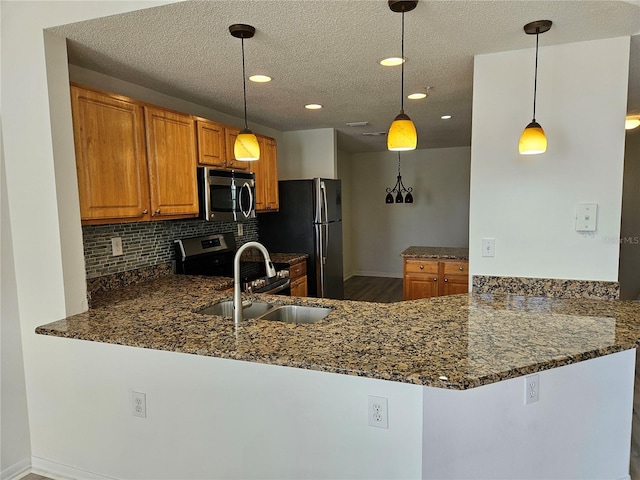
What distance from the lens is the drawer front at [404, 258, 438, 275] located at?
397 centimetres

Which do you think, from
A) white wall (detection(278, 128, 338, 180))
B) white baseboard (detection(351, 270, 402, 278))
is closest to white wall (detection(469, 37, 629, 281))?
white wall (detection(278, 128, 338, 180))

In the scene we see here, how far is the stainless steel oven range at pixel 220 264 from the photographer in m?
3.20

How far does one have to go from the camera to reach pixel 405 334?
5.79ft

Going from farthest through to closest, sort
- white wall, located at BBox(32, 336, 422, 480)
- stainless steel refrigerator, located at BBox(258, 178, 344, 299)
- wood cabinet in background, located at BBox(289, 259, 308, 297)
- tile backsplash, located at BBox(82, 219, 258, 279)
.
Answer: stainless steel refrigerator, located at BBox(258, 178, 344, 299) → wood cabinet in background, located at BBox(289, 259, 308, 297) → tile backsplash, located at BBox(82, 219, 258, 279) → white wall, located at BBox(32, 336, 422, 480)


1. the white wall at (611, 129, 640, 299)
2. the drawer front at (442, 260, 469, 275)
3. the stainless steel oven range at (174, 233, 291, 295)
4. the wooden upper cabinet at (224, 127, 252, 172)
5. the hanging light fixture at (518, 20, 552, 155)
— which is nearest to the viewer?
the hanging light fixture at (518, 20, 552, 155)

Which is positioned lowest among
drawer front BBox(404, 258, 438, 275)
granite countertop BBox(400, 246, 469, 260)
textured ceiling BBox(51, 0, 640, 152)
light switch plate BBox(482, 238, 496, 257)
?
drawer front BBox(404, 258, 438, 275)

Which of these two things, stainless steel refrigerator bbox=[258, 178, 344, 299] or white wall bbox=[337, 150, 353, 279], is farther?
white wall bbox=[337, 150, 353, 279]

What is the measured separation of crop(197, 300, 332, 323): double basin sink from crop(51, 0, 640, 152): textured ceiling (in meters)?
1.39

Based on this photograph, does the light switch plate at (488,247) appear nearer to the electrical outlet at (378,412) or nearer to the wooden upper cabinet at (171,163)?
the electrical outlet at (378,412)

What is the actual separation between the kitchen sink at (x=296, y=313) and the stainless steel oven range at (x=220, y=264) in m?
0.65

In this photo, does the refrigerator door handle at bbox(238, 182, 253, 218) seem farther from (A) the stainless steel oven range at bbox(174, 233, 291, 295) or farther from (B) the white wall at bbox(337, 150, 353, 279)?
(B) the white wall at bbox(337, 150, 353, 279)

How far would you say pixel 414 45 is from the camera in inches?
85.0

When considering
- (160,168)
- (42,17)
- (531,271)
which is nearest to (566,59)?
(531,271)

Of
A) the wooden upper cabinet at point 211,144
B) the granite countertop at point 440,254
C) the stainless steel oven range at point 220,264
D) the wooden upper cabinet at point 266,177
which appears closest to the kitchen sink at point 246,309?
the stainless steel oven range at point 220,264
